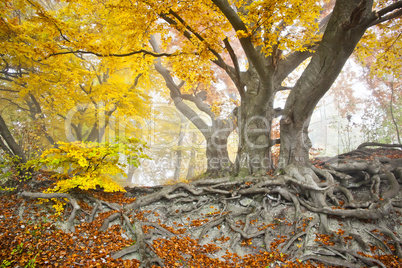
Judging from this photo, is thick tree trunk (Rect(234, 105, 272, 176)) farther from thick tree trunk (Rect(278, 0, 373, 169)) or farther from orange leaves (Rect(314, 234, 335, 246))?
orange leaves (Rect(314, 234, 335, 246))

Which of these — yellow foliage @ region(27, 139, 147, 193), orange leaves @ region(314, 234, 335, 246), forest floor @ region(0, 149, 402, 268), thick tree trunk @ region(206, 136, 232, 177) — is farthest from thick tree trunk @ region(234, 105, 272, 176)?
yellow foliage @ region(27, 139, 147, 193)

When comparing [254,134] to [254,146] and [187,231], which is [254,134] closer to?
[254,146]

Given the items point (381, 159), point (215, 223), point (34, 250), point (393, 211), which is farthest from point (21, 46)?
point (381, 159)

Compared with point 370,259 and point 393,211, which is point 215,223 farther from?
point 393,211

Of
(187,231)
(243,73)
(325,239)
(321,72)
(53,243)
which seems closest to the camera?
(53,243)

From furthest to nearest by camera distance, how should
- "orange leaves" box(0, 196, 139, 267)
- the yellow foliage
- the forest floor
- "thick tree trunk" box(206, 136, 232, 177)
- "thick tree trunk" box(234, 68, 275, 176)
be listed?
"thick tree trunk" box(206, 136, 232, 177)
"thick tree trunk" box(234, 68, 275, 176)
the yellow foliage
the forest floor
"orange leaves" box(0, 196, 139, 267)

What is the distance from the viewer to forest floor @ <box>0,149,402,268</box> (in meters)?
2.87

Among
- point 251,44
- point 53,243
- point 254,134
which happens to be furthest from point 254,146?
point 53,243

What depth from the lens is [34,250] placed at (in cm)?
265

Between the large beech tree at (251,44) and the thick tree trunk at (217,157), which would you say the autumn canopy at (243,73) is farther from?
the thick tree trunk at (217,157)

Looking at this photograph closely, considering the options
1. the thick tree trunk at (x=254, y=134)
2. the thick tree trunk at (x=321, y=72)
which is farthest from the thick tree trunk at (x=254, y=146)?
the thick tree trunk at (x=321, y=72)

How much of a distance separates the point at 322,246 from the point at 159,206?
3.23 m

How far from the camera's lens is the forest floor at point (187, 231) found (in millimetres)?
2871

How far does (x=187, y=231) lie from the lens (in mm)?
4109
